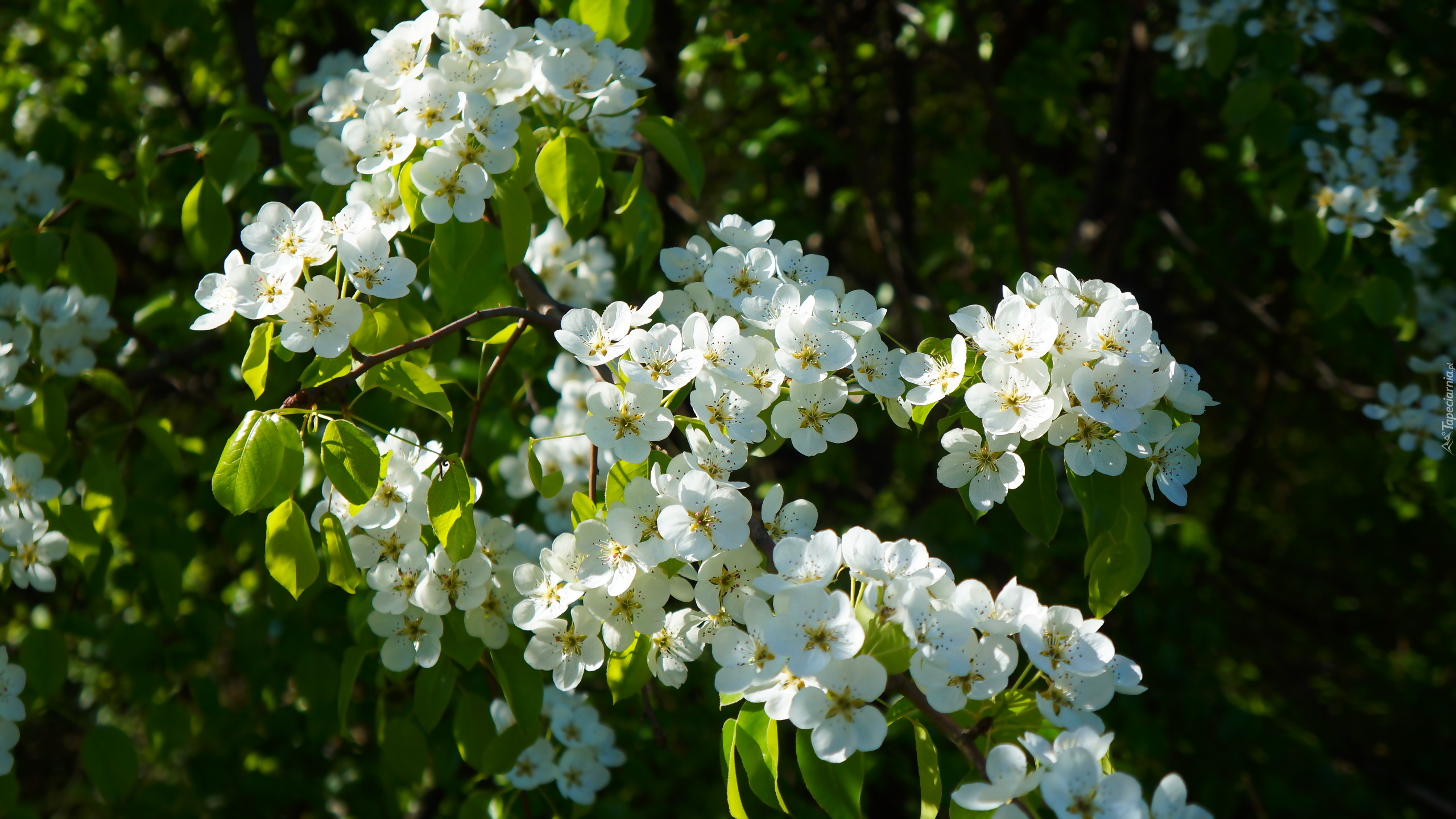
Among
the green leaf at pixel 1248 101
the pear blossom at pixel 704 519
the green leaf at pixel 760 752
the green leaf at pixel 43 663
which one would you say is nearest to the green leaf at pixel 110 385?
the green leaf at pixel 43 663

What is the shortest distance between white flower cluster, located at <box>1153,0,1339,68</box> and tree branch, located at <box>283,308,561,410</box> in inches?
86.5

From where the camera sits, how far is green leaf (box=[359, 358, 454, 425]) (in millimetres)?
1310

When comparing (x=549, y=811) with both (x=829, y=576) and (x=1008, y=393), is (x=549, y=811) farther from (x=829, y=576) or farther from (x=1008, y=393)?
(x=1008, y=393)

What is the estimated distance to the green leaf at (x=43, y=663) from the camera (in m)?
1.87

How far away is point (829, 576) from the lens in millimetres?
1140

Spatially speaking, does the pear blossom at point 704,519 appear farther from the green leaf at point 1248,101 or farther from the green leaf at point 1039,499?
the green leaf at point 1248,101

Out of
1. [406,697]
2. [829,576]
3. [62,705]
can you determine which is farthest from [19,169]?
[829,576]

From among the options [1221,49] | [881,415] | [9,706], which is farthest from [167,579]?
[1221,49]

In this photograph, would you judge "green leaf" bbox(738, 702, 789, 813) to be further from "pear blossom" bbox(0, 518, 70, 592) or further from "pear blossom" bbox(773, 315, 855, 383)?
"pear blossom" bbox(0, 518, 70, 592)

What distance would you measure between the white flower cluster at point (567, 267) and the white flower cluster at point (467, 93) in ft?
2.47

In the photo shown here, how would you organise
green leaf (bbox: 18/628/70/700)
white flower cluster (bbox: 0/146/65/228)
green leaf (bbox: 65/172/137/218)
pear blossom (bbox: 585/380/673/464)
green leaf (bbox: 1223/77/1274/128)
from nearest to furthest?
pear blossom (bbox: 585/380/673/464)
green leaf (bbox: 18/628/70/700)
green leaf (bbox: 65/172/137/218)
white flower cluster (bbox: 0/146/65/228)
green leaf (bbox: 1223/77/1274/128)

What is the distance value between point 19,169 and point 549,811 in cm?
198

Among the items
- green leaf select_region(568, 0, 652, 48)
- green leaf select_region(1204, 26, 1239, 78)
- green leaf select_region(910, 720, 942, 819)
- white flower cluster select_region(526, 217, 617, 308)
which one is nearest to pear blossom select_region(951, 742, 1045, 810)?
green leaf select_region(910, 720, 942, 819)

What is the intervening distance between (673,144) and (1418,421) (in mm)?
2194
